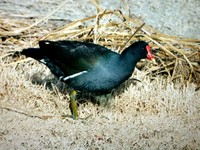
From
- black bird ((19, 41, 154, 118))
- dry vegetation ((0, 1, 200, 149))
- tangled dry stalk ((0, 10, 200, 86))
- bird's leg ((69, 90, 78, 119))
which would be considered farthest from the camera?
tangled dry stalk ((0, 10, 200, 86))

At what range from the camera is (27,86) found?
5859 mm

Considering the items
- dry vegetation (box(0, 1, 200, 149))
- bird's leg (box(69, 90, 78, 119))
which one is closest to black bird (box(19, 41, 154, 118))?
bird's leg (box(69, 90, 78, 119))

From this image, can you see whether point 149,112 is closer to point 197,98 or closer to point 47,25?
point 197,98

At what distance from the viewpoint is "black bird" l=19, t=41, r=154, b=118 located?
5.39 meters

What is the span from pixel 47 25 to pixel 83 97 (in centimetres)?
145

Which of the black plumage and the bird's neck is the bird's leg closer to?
the black plumage

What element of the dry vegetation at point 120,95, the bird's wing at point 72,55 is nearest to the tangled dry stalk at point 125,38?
the dry vegetation at point 120,95

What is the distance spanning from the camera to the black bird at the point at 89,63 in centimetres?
539

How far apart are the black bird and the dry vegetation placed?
340mm

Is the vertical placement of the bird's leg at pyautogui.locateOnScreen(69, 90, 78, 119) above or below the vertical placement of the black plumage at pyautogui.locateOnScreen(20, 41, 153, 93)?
below

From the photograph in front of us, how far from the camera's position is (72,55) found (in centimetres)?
548

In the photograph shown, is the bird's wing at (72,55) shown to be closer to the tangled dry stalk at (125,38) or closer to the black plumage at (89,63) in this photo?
the black plumage at (89,63)

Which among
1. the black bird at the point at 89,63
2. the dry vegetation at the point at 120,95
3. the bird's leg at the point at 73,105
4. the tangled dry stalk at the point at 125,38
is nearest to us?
the dry vegetation at the point at 120,95

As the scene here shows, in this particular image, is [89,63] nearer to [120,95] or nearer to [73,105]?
[73,105]
